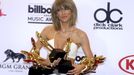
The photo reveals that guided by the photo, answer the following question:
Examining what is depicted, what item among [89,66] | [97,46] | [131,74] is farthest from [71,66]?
[131,74]

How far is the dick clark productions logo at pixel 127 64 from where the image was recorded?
5.72 ft

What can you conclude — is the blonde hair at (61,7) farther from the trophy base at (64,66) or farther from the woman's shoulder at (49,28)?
the trophy base at (64,66)

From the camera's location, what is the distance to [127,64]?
5.74ft

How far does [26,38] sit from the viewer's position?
1.78m

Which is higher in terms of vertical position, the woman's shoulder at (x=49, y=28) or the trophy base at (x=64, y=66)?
the woman's shoulder at (x=49, y=28)

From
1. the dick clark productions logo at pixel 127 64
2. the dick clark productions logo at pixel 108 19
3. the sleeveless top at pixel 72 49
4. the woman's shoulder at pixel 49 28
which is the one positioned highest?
the dick clark productions logo at pixel 108 19

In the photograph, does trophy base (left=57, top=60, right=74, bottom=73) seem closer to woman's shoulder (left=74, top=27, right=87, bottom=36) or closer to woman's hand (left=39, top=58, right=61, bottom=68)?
woman's hand (left=39, top=58, right=61, bottom=68)

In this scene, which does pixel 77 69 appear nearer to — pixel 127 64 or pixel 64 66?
pixel 64 66

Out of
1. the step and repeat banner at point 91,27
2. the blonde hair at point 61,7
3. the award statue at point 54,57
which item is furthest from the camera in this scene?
the step and repeat banner at point 91,27

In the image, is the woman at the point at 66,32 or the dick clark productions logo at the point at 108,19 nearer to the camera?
the woman at the point at 66,32

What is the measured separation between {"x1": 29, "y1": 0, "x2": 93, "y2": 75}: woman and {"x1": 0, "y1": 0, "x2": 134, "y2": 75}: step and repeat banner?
0.29ft

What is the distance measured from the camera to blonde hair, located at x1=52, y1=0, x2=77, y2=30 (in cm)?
160

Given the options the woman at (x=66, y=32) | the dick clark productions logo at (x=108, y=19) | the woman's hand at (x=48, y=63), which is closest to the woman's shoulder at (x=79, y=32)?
the woman at (x=66, y=32)

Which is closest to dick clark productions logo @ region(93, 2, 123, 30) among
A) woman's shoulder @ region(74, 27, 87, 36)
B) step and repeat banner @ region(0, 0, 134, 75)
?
step and repeat banner @ region(0, 0, 134, 75)
